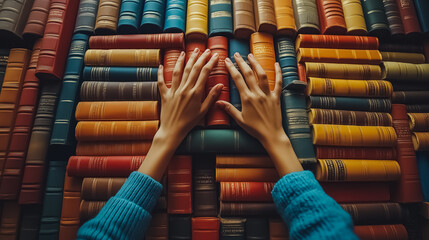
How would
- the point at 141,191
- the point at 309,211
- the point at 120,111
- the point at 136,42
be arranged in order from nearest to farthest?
the point at 309,211 < the point at 141,191 < the point at 120,111 < the point at 136,42

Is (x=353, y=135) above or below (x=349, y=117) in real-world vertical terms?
below

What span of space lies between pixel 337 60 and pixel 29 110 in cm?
179

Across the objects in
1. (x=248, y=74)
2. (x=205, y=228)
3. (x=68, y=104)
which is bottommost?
(x=205, y=228)

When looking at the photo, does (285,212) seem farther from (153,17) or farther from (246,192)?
(153,17)

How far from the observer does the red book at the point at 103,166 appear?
1.03 meters

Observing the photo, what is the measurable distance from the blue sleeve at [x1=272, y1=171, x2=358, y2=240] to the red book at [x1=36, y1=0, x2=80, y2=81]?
1330mm

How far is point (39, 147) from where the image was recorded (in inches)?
43.6

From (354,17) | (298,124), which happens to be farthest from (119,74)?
(354,17)

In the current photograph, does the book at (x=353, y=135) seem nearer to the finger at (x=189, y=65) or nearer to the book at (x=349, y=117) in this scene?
the book at (x=349, y=117)

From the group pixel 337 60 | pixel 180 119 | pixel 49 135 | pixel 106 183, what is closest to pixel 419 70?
pixel 337 60

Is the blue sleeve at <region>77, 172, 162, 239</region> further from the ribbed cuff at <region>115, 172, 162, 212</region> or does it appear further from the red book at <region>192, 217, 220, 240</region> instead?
the red book at <region>192, 217, 220, 240</region>

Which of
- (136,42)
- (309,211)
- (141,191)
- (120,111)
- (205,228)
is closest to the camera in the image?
(309,211)

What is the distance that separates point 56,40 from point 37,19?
234mm

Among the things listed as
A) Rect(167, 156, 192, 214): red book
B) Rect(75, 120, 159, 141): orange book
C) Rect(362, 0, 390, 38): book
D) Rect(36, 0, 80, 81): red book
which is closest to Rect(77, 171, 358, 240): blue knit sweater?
Rect(167, 156, 192, 214): red book
